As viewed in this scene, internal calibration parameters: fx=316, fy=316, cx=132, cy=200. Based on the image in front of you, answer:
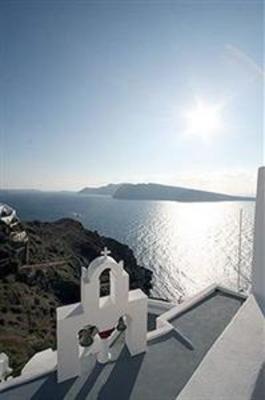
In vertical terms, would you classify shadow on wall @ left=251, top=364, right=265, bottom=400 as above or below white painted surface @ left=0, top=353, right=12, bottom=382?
above

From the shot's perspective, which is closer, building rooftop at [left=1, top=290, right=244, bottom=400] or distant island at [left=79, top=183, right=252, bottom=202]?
building rooftop at [left=1, top=290, right=244, bottom=400]

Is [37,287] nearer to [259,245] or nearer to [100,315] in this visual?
[100,315]

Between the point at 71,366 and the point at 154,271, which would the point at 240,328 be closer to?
the point at 71,366

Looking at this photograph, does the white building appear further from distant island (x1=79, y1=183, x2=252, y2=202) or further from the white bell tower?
distant island (x1=79, y1=183, x2=252, y2=202)

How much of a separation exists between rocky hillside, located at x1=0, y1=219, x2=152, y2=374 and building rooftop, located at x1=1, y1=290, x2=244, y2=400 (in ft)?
9.45

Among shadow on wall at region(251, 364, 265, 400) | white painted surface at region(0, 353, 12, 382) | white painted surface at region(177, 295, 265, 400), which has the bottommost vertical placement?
white painted surface at region(0, 353, 12, 382)

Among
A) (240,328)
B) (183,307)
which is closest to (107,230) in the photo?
(183,307)

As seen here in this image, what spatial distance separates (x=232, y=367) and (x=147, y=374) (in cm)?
374

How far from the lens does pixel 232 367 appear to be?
5.07 ft

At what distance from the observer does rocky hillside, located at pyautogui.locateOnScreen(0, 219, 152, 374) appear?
10172 millimetres

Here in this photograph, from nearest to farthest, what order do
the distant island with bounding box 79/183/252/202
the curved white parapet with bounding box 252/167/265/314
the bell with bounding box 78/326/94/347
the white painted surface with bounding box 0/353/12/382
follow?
1. the curved white parapet with bounding box 252/167/265/314
2. the bell with bounding box 78/326/94/347
3. the white painted surface with bounding box 0/353/12/382
4. the distant island with bounding box 79/183/252/202

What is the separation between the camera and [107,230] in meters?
52.5

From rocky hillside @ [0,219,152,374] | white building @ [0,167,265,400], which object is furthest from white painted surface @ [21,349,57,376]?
rocky hillside @ [0,219,152,374]

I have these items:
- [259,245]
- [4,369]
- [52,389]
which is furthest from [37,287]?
[259,245]
